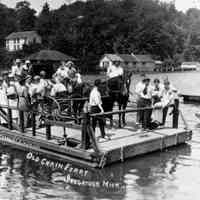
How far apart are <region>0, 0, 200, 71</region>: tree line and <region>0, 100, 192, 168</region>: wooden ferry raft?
66866 mm

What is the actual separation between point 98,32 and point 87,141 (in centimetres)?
8581

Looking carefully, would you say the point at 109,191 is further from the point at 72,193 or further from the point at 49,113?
the point at 49,113

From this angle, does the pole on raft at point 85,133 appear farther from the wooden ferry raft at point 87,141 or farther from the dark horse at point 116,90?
the dark horse at point 116,90

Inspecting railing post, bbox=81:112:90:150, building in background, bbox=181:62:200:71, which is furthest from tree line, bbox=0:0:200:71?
railing post, bbox=81:112:90:150

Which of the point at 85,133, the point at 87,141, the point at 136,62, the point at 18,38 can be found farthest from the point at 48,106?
the point at 18,38

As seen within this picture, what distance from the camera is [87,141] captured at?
10.6 metres

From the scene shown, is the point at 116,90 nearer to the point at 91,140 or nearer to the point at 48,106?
the point at 48,106

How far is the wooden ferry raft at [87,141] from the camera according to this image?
33.7 feet

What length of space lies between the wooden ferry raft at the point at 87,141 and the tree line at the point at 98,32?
66.9 m

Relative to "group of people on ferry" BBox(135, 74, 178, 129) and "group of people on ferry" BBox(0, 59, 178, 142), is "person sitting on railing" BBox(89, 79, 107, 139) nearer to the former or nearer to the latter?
"group of people on ferry" BBox(0, 59, 178, 142)

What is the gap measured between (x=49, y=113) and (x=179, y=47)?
113 metres

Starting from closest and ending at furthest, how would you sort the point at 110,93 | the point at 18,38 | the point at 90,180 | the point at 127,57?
1. the point at 90,180
2. the point at 110,93
3. the point at 127,57
4. the point at 18,38

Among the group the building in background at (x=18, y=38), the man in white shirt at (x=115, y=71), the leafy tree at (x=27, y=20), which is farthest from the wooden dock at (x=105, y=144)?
the leafy tree at (x=27, y=20)

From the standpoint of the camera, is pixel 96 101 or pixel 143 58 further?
pixel 143 58
